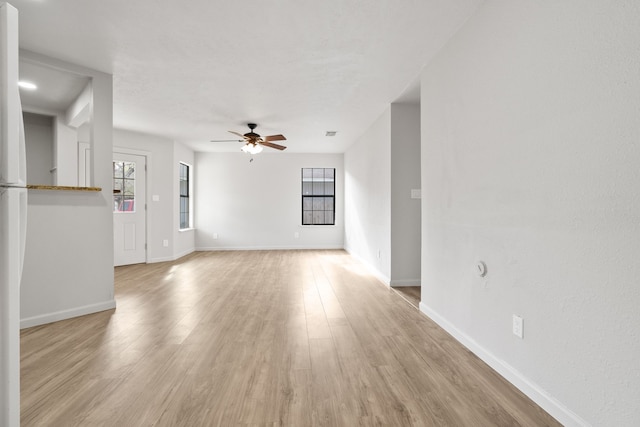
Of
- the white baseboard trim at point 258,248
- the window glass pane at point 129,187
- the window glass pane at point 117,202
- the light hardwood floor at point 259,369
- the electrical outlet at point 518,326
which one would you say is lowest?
the light hardwood floor at point 259,369

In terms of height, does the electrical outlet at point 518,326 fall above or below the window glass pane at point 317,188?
below

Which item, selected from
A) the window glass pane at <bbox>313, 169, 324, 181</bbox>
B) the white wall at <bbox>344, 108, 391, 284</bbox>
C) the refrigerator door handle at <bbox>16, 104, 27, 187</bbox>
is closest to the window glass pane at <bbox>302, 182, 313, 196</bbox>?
the window glass pane at <bbox>313, 169, 324, 181</bbox>

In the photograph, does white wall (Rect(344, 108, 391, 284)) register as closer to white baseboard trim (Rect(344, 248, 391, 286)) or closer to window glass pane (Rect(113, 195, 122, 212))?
white baseboard trim (Rect(344, 248, 391, 286))

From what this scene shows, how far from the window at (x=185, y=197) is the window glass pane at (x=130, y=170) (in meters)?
1.27

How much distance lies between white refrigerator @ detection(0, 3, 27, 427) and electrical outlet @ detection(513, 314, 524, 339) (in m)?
2.27

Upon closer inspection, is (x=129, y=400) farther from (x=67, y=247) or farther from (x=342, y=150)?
(x=342, y=150)

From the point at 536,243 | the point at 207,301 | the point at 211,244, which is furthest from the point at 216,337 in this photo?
Answer: the point at 211,244

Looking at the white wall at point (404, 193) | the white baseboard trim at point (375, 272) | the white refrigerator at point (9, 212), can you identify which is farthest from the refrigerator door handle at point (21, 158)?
the white baseboard trim at point (375, 272)

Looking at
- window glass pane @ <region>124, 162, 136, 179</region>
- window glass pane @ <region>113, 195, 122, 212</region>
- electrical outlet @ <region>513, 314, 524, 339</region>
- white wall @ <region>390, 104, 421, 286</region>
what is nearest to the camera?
electrical outlet @ <region>513, 314, 524, 339</region>

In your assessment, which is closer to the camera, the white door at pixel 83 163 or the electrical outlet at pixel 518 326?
the electrical outlet at pixel 518 326

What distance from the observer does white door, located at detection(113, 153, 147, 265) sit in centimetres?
568

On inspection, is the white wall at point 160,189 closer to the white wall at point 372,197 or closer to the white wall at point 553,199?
the white wall at point 372,197

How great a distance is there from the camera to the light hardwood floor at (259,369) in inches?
60.7

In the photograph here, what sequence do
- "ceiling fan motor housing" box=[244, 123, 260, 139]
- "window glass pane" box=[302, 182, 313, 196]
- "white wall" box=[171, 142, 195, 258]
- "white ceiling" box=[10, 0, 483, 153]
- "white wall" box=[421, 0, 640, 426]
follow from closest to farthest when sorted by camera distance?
"white wall" box=[421, 0, 640, 426] < "white ceiling" box=[10, 0, 483, 153] < "ceiling fan motor housing" box=[244, 123, 260, 139] < "white wall" box=[171, 142, 195, 258] < "window glass pane" box=[302, 182, 313, 196]
